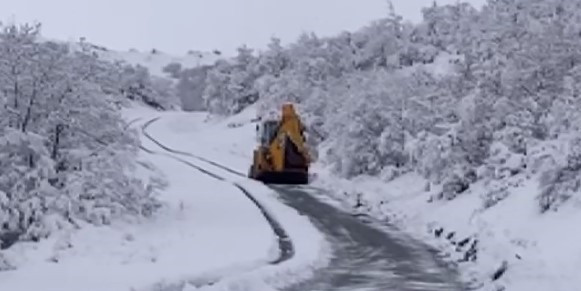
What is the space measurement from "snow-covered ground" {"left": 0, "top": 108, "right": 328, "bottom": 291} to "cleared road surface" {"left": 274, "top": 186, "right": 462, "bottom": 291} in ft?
1.42

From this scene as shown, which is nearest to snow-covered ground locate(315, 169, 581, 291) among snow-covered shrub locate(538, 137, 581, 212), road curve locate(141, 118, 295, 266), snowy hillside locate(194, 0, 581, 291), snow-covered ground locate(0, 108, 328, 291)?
snowy hillside locate(194, 0, 581, 291)

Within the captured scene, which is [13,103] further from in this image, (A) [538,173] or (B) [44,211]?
(A) [538,173]

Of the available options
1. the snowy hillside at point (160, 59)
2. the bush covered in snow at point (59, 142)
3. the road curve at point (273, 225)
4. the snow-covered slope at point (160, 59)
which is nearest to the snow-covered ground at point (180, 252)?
the road curve at point (273, 225)

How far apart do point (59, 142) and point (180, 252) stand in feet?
25.1

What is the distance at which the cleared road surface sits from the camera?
50.6ft

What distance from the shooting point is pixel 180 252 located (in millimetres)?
18469

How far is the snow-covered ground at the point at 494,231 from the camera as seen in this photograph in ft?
49.8

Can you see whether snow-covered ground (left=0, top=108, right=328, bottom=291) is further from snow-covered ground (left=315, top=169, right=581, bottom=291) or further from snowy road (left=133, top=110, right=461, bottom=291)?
snow-covered ground (left=315, top=169, right=581, bottom=291)

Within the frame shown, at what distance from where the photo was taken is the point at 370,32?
2618 inches

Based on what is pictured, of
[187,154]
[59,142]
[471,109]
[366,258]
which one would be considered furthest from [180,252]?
[187,154]

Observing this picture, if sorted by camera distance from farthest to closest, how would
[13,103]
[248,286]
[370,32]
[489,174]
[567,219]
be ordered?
1. [370,32]
2. [489,174]
3. [13,103]
4. [567,219]
5. [248,286]

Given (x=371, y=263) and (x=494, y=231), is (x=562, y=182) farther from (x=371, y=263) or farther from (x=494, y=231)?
(x=371, y=263)

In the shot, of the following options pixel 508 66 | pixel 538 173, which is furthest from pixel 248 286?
pixel 508 66

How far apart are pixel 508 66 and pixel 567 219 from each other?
1051cm
